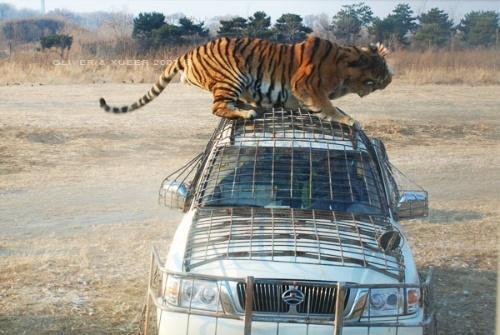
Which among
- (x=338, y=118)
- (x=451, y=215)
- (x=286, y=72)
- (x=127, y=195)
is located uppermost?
(x=286, y=72)

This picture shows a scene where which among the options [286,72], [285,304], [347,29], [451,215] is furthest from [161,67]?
[285,304]

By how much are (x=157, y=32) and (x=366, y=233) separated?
2899 centimetres

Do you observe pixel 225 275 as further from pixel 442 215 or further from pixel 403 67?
pixel 403 67

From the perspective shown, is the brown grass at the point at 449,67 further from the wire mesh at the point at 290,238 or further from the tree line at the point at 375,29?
the wire mesh at the point at 290,238

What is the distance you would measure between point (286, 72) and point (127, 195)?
5.21 metres

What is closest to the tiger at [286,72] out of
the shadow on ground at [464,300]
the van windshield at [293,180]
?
the van windshield at [293,180]

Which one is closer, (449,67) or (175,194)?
(175,194)

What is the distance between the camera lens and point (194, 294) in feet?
16.5

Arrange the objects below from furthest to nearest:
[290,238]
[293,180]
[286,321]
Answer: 1. [293,180]
2. [290,238]
3. [286,321]

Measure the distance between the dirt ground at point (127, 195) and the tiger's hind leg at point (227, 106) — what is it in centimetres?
181

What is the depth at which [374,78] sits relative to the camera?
26.0 ft

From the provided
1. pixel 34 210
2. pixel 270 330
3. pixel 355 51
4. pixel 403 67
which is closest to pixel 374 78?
pixel 355 51

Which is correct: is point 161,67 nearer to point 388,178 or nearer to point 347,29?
point 347,29

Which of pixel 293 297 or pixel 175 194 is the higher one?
pixel 175 194
